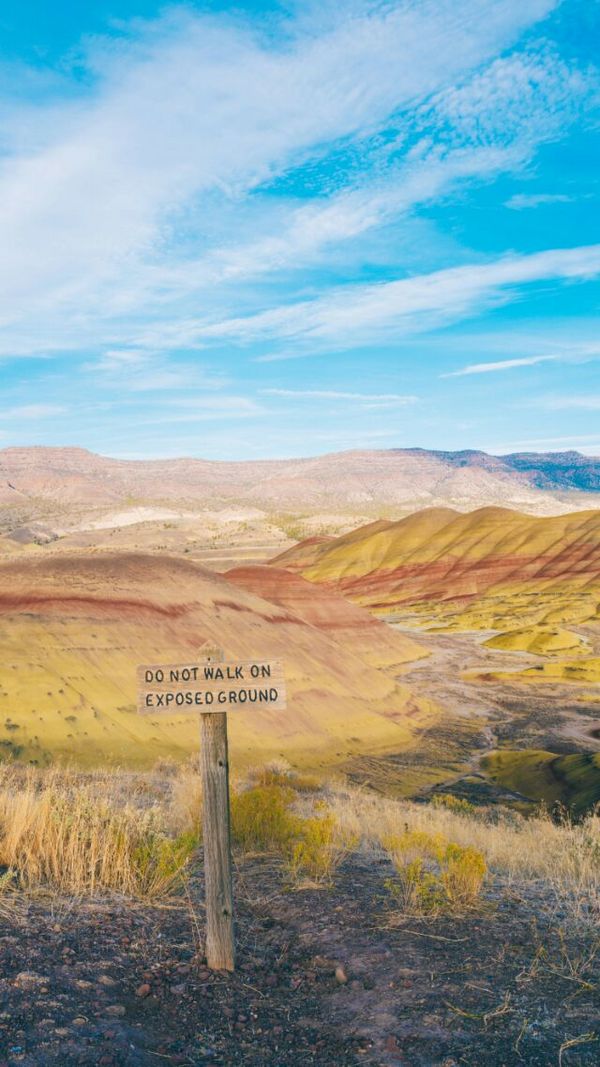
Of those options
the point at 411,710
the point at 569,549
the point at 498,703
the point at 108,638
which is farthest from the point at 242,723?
the point at 569,549

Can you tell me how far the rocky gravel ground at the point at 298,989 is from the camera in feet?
13.8

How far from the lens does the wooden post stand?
17.2 feet

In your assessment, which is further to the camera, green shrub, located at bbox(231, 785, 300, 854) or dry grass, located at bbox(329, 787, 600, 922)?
green shrub, located at bbox(231, 785, 300, 854)

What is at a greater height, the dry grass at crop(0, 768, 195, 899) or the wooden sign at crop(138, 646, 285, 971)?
the wooden sign at crop(138, 646, 285, 971)

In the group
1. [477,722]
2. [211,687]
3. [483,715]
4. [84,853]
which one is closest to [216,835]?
[211,687]

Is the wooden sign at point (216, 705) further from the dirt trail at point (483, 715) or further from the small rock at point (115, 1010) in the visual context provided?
the dirt trail at point (483, 715)

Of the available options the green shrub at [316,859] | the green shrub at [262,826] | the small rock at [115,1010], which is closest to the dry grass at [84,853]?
the green shrub at [316,859]

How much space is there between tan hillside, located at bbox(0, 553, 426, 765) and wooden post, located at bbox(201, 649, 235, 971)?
9.85 meters

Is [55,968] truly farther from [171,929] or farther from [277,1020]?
[277,1020]

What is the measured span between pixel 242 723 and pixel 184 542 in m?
141

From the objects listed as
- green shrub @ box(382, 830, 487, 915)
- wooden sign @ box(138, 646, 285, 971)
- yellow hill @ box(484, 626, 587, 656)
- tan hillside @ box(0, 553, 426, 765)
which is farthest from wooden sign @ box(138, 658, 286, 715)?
yellow hill @ box(484, 626, 587, 656)

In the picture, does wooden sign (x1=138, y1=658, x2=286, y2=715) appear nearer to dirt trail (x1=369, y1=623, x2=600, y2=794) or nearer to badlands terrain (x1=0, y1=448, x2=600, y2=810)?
badlands terrain (x1=0, y1=448, x2=600, y2=810)

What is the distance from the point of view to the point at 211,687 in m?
5.36

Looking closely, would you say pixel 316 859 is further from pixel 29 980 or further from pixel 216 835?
pixel 29 980
